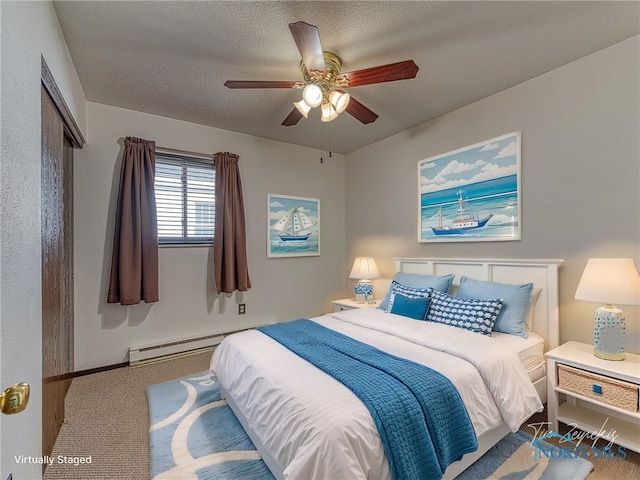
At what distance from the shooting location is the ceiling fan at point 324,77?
1.70m

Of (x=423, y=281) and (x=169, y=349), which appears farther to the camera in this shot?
(x=169, y=349)

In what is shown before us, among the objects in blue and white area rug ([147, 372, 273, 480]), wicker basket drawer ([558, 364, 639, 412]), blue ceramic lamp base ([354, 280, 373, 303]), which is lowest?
blue and white area rug ([147, 372, 273, 480])

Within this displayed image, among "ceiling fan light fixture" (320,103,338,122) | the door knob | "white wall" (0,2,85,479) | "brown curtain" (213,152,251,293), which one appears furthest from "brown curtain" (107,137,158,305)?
the door knob

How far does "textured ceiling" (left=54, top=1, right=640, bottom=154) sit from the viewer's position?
5.87 ft

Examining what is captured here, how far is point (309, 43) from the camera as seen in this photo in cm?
167

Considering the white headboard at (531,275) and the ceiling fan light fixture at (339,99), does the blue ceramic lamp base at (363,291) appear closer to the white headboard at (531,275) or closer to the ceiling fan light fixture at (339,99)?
the white headboard at (531,275)

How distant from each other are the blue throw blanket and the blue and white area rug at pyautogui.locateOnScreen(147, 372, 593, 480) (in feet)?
1.43

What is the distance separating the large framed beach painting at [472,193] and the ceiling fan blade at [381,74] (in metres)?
1.39

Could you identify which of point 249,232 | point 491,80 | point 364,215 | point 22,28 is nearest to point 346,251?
point 364,215

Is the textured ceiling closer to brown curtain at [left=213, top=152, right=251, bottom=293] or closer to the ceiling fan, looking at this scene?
the ceiling fan

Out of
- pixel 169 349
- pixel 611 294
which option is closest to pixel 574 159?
pixel 611 294

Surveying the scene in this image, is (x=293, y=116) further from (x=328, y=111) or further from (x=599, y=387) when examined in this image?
(x=599, y=387)

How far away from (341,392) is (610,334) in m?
1.78

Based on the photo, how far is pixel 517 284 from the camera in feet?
8.27
